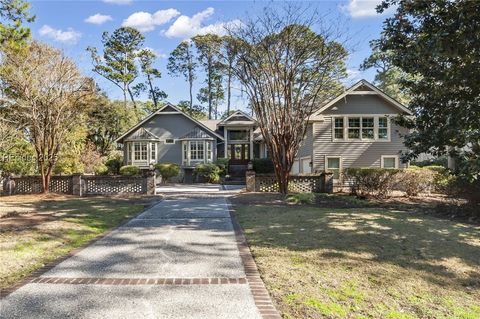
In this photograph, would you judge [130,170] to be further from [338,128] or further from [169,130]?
[338,128]

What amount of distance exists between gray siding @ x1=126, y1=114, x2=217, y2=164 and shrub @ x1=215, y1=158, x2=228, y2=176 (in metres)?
3.77

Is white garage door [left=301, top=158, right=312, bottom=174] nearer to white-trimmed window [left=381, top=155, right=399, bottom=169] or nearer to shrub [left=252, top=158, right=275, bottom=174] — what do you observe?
shrub [left=252, top=158, right=275, bottom=174]

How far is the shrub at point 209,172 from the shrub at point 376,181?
43.7ft

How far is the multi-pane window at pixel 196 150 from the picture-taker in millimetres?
31641

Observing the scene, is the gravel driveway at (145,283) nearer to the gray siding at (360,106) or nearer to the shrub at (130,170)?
the gray siding at (360,106)

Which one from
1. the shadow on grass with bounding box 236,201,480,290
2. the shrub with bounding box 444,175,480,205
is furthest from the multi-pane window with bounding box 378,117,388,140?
the shadow on grass with bounding box 236,201,480,290

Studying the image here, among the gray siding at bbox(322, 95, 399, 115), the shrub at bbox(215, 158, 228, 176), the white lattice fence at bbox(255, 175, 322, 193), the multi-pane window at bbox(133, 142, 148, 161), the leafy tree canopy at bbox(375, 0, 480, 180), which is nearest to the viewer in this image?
the leafy tree canopy at bbox(375, 0, 480, 180)

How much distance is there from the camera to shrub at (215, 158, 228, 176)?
30.2 m

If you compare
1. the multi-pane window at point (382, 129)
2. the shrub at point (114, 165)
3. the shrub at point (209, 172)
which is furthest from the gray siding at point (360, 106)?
the shrub at point (114, 165)

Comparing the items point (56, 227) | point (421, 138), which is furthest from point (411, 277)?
point (421, 138)

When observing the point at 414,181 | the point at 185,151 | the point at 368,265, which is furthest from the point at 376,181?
the point at 185,151

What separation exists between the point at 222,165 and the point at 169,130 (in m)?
6.17

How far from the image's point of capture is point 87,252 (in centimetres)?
667

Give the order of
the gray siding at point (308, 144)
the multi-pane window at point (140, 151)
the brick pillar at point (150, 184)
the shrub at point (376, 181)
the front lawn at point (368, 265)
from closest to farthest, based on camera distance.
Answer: the front lawn at point (368, 265), the shrub at point (376, 181), the brick pillar at point (150, 184), the gray siding at point (308, 144), the multi-pane window at point (140, 151)
